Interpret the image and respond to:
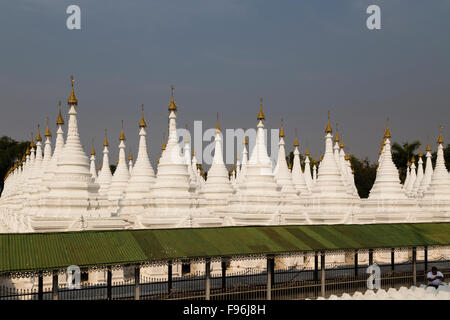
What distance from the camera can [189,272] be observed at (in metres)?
31.0

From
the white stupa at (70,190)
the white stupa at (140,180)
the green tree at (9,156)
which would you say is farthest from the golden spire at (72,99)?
the green tree at (9,156)

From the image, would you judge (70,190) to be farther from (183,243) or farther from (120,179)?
(120,179)

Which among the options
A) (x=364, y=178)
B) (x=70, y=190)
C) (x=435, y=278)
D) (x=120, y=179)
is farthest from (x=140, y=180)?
(x=364, y=178)

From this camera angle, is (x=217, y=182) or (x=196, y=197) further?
(x=217, y=182)

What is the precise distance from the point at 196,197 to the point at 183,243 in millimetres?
12693

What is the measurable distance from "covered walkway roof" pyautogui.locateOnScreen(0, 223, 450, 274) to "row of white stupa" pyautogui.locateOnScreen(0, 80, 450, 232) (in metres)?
7.45

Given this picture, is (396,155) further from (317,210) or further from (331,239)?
(331,239)

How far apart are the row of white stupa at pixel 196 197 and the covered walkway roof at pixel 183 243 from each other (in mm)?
7452

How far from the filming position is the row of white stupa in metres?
29.1

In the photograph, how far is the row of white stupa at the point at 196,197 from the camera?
29141 millimetres

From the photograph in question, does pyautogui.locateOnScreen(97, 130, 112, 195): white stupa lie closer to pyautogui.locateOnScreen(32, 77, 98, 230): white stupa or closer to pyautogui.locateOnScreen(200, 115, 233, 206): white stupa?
pyautogui.locateOnScreen(200, 115, 233, 206): white stupa

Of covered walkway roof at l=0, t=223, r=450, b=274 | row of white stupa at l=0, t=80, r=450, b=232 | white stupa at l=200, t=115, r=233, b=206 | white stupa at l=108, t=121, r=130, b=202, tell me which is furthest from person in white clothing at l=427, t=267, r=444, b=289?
white stupa at l=108, t=121, r=130, b=202

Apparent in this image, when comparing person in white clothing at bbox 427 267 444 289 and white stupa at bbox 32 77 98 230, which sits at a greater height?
white stupa at bbox 32 77 98 230

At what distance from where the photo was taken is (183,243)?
20750 millimetres
